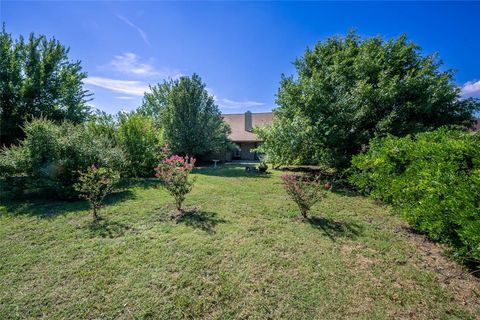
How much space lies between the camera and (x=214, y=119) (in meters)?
19.1

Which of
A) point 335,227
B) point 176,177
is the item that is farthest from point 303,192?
point 176,177

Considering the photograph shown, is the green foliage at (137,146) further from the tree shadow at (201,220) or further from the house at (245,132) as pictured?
the house at (245,132)

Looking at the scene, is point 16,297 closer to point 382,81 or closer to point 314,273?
point 314,273

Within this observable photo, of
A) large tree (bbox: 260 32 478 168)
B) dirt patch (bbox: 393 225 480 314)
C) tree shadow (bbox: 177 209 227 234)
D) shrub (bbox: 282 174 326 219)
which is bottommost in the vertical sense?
dirt patch (bbox: 393 225 480 314)

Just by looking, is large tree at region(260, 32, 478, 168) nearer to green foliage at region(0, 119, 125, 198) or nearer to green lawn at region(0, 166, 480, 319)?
green lawn at region(0, 166, 480, 319)

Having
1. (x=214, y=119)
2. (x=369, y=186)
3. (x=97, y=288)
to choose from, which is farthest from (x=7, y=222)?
(x=214, y=119)

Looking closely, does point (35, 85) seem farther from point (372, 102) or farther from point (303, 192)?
point (372, 102)

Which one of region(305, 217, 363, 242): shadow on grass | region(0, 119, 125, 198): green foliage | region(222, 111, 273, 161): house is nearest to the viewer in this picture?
→ region(305, 217, 363, 242): shadow on grass

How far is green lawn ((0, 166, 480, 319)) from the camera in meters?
2.77

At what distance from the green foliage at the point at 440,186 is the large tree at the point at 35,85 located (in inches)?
650

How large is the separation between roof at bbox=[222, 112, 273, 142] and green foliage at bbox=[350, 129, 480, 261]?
63.9 ft

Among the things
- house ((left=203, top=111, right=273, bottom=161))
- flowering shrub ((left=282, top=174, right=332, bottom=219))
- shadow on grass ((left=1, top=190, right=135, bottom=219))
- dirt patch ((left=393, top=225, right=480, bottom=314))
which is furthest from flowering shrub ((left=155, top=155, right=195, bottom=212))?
house ((left=203, top=111, right=273, bottom=161))

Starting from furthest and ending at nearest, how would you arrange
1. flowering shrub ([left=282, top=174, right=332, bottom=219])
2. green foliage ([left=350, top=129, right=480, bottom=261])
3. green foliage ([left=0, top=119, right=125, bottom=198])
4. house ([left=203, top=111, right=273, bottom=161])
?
house ([left=203, top=111, right=273, bottom=161]) < green foliage ([left=0, top=119, right=125, bottom=198]) < flowering shrub ([left=282, top=174, right=332, bottom=219]) < green foliage ([left=350, top=129, right=480, bottom=261])

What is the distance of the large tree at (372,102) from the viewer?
931 cm
